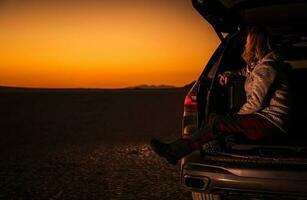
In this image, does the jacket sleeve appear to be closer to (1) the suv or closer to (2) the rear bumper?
(1) the suv

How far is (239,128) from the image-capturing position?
13.7ft

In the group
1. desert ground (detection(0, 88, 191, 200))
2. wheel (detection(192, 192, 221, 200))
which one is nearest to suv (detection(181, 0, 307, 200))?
wheel (detection(192, 192, 221, 200))

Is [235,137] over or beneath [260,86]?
beneath

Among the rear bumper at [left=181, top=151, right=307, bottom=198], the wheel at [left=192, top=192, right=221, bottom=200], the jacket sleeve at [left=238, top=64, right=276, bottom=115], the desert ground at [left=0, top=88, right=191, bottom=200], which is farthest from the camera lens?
the desert ground at [left=0, top=88, right=191, bottom=200]

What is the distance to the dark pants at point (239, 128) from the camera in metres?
4.15

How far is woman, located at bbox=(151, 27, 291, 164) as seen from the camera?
4148mm

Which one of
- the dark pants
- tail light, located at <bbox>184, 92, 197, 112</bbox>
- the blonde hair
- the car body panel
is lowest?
the dark pants

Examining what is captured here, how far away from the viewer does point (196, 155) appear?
415 cm

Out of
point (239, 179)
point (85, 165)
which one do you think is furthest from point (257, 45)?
point (85, 165)

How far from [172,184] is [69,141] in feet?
15.8

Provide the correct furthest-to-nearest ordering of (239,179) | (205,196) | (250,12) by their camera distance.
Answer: (250,12) < (205,196) < (239,179)

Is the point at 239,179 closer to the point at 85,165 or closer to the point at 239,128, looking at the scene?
the point at 239,128

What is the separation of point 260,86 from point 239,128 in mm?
372

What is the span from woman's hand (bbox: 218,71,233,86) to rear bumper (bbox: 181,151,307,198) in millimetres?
806
